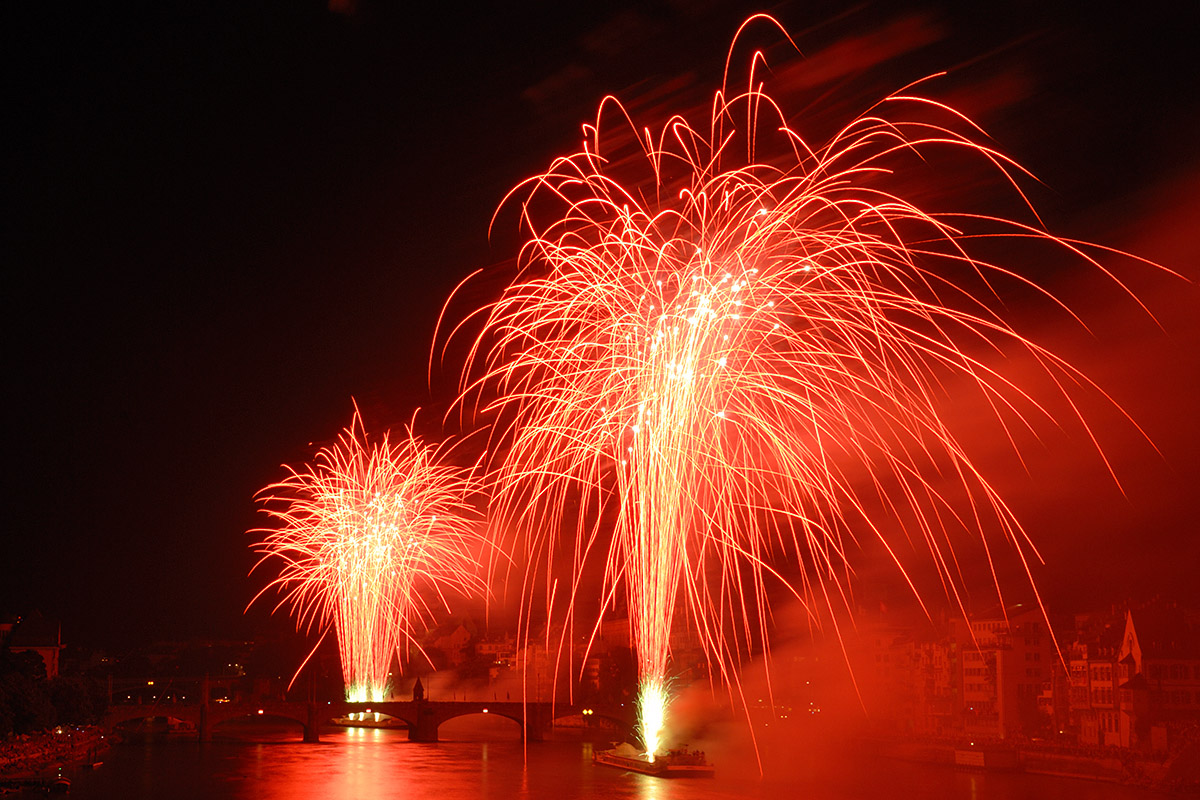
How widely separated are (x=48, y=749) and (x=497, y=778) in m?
19.2

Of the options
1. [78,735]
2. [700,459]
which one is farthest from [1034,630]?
[78,735]

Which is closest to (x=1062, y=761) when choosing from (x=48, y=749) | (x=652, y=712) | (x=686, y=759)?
(x=686, y=759)

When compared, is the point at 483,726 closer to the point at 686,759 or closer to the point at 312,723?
the point at 312,723

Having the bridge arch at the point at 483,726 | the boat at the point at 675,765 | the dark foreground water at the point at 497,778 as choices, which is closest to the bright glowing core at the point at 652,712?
the boat at the point at 675,765

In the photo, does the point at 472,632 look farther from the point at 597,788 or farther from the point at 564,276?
the point at 564,276

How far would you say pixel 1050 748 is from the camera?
163 feet

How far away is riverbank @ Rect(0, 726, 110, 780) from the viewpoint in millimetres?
44688

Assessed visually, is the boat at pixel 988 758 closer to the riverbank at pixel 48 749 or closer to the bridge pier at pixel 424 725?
the bridge pier at pixel 424 725

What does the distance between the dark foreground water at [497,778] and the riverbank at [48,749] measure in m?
1.11

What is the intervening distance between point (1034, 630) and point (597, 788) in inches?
1075

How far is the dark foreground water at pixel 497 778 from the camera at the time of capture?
40.2 meters

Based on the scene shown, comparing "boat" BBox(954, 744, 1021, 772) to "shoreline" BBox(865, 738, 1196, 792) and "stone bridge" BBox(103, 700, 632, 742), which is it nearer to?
"shoreline" BBox(865, 738, 1196, 792)

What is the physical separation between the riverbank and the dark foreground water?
1113 mm

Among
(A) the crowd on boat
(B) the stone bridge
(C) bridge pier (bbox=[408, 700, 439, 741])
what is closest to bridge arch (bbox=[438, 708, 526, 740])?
(B) the stone bridge
